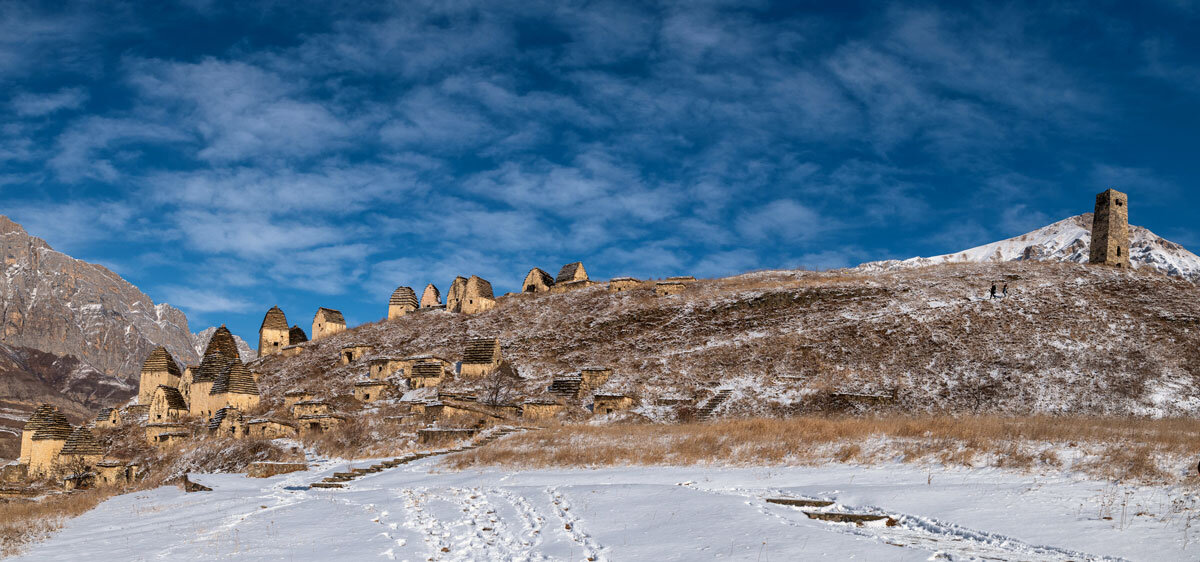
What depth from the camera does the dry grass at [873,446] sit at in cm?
1786

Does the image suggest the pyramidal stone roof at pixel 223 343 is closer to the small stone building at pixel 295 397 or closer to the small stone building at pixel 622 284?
the small stone building at pixel 295 397

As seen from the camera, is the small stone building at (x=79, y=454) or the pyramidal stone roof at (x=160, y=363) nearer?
the small stone building at (x=79, y=454)

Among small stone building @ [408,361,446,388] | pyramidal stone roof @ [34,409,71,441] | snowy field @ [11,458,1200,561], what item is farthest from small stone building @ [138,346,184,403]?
snowy field @ [11,458,1200,561]

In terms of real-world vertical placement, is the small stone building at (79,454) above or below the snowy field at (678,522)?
below

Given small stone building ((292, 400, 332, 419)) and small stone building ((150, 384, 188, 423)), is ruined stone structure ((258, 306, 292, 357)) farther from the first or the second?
small stone building ((292, 400, 332, 419))

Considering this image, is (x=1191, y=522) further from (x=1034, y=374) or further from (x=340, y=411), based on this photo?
(x=340, y=411)

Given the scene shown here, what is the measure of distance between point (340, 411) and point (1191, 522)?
47084 mm

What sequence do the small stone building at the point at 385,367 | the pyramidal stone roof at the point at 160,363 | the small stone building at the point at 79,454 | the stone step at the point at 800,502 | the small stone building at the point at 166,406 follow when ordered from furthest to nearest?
the pyramidal stone roof at the point at 160,363
the small stone building at the point at 385,367
the small stone building at the point at 166,406
the small stone building at the point at 79,454
the stone step at the point at 800,502

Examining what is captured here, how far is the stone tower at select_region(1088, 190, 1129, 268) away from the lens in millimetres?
70750

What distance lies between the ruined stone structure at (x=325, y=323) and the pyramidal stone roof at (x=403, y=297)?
668 centimetres

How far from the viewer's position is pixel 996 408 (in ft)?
145

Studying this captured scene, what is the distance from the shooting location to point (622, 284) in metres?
80.4

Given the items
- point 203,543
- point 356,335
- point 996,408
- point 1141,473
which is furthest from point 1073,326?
point 356,335

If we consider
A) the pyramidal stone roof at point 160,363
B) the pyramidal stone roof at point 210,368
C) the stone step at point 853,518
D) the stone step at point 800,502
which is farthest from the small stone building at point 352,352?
the stone step at point 853,518
